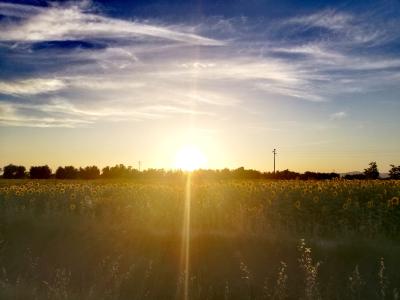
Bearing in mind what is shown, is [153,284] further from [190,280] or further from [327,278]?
[327,278]

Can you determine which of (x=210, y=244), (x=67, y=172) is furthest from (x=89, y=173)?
A: (x=210, y=244)

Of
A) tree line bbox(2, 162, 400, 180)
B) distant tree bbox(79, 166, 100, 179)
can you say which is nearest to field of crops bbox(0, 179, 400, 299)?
tree line bbox(2, 162, 400, 180)

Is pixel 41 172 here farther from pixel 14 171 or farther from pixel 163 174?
pixel 163 174

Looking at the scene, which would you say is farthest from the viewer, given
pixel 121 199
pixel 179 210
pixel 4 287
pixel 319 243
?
pixel 121 199

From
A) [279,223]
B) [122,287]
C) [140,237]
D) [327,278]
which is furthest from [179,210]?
[327,278]

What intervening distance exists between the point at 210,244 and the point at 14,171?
66.6m

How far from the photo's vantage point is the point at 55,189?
2212cm

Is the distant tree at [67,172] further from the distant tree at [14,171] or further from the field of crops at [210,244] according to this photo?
the field of crops at [210,244]

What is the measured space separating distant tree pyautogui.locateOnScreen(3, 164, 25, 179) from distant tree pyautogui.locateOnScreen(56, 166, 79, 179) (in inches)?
262

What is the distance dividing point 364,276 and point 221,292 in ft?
11.3

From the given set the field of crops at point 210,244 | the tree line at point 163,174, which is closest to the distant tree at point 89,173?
the tree line at point 163,174

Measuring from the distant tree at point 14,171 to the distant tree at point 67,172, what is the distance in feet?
21.8

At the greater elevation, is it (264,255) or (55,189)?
(55,189)

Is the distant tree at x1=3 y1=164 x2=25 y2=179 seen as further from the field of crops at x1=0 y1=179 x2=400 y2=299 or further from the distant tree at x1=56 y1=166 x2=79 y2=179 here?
the field of crops at x1=0 y1=179 x2=400 y2=299
